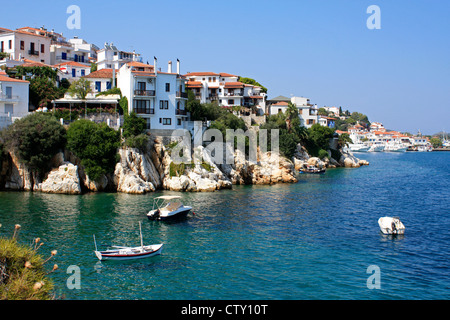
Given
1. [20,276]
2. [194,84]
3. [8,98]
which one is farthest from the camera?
[194,84]

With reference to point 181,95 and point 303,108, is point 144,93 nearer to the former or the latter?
point 181,95

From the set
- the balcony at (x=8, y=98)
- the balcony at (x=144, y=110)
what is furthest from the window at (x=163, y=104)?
the balcony at (x=8, y=98)

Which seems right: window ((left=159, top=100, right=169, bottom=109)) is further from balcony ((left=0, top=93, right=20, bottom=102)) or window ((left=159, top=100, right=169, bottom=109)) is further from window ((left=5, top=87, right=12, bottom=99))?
window ((left=5, top=87, right=12, bottom=99))

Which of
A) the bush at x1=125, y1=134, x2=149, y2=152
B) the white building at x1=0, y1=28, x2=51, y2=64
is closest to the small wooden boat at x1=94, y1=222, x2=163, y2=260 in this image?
the bush at x1=125, y1=134, x2=149, y2=152

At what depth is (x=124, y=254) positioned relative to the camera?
87.8 feet

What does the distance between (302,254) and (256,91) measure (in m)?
75.8

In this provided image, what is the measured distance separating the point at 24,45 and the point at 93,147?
47919mm

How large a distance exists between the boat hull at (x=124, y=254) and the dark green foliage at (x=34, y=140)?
28.5 m

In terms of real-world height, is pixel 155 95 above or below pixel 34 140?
above

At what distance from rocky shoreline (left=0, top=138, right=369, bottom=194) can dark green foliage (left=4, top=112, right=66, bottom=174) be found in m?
1.28

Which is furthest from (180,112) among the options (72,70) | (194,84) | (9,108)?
(72,70)

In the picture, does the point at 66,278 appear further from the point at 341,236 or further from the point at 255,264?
the point at 341,236

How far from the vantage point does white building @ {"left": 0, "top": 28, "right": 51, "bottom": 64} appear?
8144 cm

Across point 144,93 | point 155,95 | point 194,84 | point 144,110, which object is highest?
point 194,84
